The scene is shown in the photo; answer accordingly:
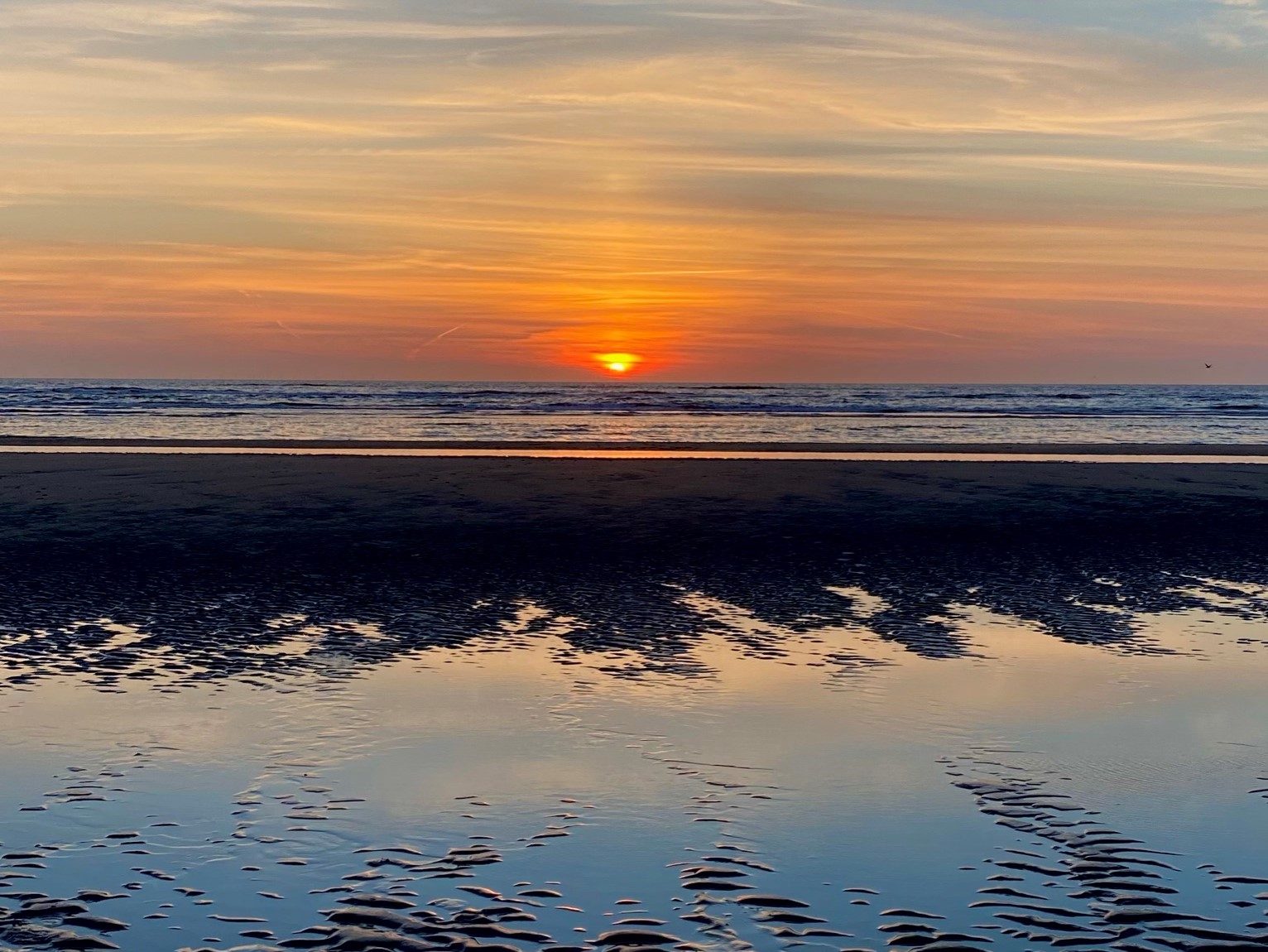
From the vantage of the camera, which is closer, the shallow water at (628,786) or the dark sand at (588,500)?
the shallow water at (628,786)

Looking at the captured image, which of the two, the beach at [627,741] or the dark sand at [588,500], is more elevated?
the dark sand at [588,500]

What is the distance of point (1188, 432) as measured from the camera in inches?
1953

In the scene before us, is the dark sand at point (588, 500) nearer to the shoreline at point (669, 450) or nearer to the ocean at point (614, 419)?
the shoreline at point (669, 450)

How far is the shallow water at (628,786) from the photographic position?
5.03 metres

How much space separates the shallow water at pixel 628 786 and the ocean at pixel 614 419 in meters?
30.7

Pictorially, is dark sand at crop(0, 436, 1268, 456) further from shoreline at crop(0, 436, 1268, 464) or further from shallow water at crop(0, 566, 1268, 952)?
shallow water at crop(0, 566, 1268, 952)

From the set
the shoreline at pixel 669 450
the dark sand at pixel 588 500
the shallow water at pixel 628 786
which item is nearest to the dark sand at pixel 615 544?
the dark sand at pixel 588 500

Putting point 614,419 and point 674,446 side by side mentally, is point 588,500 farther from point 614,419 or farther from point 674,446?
point 614,419

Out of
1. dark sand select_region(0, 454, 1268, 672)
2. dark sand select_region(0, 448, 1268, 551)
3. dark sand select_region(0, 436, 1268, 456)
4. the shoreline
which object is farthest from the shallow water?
dark sand select_region(0, 436, 1268, 456)

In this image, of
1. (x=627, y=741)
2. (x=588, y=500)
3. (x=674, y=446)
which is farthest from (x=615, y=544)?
(x=674, y=446)

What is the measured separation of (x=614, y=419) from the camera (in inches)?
2355

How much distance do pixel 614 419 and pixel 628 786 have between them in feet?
175

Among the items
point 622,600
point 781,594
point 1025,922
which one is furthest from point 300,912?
point 781,594

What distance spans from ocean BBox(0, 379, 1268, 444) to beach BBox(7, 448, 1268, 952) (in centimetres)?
2618
